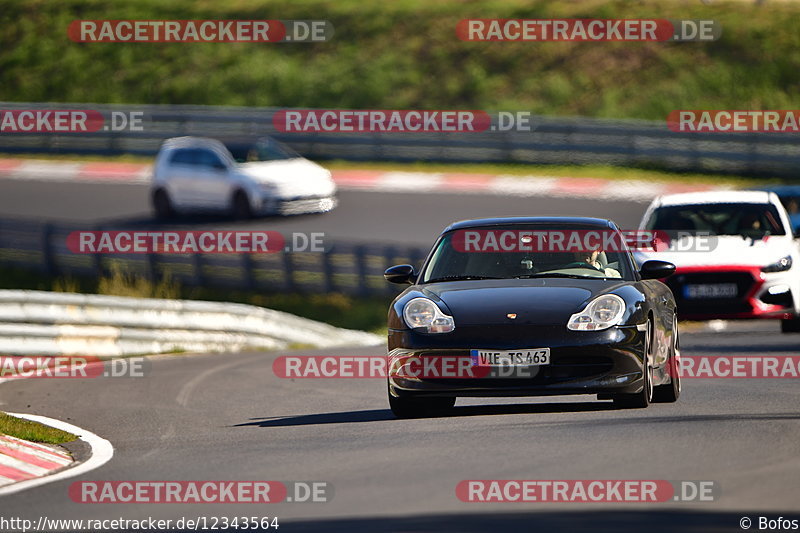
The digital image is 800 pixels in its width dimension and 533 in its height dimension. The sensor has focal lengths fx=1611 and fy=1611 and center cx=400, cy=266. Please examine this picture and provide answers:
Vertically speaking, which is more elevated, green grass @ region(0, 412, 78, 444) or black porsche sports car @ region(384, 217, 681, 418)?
black porsche sports car @ region(384, 217, 681, 418)

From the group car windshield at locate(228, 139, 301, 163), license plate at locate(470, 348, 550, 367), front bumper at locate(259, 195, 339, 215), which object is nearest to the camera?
license plate at locate(470, 348, 550, 367)

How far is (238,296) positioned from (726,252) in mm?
12499

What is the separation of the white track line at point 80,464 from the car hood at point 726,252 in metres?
7.02

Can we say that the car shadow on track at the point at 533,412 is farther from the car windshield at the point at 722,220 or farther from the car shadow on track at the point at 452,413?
the car windshield at the point at 722,220

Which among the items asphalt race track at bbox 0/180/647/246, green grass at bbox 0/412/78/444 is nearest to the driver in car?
green grass at bbox 0/412/78/444

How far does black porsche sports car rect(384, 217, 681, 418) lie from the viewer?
33.7ft

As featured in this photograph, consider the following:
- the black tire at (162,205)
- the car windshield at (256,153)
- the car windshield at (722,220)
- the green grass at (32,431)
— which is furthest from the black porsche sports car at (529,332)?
the black tire at (162,205)

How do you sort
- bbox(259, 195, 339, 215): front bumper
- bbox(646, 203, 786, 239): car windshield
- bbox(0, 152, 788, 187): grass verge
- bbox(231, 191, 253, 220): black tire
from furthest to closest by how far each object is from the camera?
bbox(0, 152, 788, 187): grass verge → bbox(231, 191, 253, 220): black tire → bbox(259, 195, 339, 215): front bumper → bbox(646, 203, 786, 239): car windshield

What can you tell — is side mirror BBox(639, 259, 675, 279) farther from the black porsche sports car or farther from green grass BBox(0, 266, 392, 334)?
green grass BBox(0, 266, 392, 334)

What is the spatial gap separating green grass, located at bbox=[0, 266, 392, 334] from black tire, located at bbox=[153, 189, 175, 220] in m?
4.48

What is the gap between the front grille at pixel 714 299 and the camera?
16.4 metres

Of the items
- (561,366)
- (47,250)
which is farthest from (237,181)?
(561,366)

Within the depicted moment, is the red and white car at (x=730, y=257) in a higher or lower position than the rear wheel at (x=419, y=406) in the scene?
higher

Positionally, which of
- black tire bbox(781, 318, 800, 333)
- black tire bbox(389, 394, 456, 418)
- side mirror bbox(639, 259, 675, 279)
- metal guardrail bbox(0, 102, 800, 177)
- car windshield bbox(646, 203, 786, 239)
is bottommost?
black tire bbox(389, 394, 456, 418)
